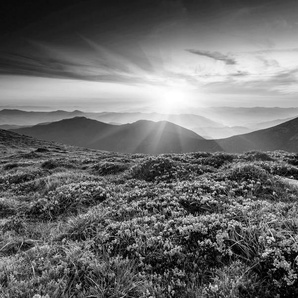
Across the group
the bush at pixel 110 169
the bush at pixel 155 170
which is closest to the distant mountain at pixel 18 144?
the bush at pixel 110 169

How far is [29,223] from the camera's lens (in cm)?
766

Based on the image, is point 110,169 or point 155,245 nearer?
point 155,245

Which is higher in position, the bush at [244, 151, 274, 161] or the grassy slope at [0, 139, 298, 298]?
the bush at [244, 151, 274, 161]

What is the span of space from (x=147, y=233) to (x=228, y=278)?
227 cm

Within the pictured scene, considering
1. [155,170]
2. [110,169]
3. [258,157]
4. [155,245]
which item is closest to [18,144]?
[110,169]

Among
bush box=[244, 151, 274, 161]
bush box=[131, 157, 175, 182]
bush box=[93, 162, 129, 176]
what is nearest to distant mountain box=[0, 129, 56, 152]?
bush box=[93, 162, 129, 176]

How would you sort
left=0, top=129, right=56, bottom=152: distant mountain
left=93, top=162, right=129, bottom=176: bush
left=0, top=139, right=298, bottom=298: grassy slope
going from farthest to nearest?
left=0, top=129, right=56, bottom=152: distant mountain, left=93, top=162, right=129, bottom=176: bush, left=0, top=139, right=298, bottom=298: grassy slope

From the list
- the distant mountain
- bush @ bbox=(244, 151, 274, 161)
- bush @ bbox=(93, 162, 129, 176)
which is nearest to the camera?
bush @ bbox=(93, 162, 129, 176)

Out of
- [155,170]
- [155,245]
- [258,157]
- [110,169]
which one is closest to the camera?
[155,245]

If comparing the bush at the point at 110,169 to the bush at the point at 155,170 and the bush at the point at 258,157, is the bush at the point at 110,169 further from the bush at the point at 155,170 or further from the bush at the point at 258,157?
the bush at the point at 258,157

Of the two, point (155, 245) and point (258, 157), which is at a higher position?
point (258, 157)

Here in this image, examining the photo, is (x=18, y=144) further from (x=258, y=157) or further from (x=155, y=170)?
(x=258, y=157)

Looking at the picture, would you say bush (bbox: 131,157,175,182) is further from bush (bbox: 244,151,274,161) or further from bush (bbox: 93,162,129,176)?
bush (bbox: 244,151,274,161)

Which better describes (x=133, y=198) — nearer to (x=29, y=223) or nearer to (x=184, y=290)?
(x=29, y=223)
